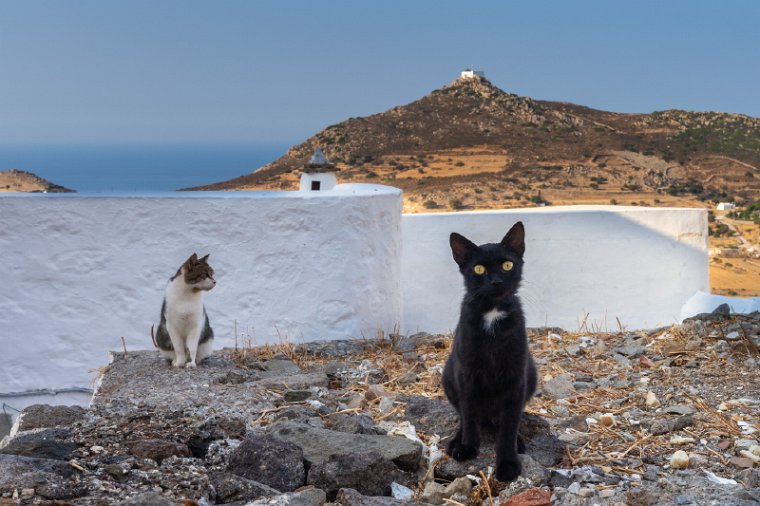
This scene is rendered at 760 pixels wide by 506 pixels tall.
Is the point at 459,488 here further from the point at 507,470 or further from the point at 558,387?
the point at 558,387

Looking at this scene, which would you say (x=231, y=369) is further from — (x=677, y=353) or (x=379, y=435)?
(x=677, y=353)

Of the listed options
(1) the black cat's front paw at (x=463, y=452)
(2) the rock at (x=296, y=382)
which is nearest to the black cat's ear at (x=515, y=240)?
(1) the black cat's front paw at (x=463, y=452)

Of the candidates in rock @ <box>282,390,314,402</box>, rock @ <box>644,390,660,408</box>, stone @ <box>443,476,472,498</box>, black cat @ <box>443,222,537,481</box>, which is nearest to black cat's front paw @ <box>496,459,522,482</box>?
black cat @ <box>443,222,537,481</box>

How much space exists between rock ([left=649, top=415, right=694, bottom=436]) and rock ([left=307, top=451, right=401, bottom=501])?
148 centimetres

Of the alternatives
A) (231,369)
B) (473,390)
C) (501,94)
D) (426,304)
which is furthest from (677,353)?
(501,94)

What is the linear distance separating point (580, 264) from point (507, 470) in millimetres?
6763

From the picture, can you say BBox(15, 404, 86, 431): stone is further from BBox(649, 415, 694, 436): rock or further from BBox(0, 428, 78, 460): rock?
BBox(649, 415, 694, 436): rock

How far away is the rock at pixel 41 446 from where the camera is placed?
379 cm

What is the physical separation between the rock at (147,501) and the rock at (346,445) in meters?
0.78

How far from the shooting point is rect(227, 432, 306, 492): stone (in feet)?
11.9

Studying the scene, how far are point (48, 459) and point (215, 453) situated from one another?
2.37 feet

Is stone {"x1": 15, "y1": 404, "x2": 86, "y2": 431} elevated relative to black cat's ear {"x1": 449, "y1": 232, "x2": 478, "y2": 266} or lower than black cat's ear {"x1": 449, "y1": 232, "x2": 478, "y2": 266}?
lower

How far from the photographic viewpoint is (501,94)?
22844mm

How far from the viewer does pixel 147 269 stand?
27.3ft
